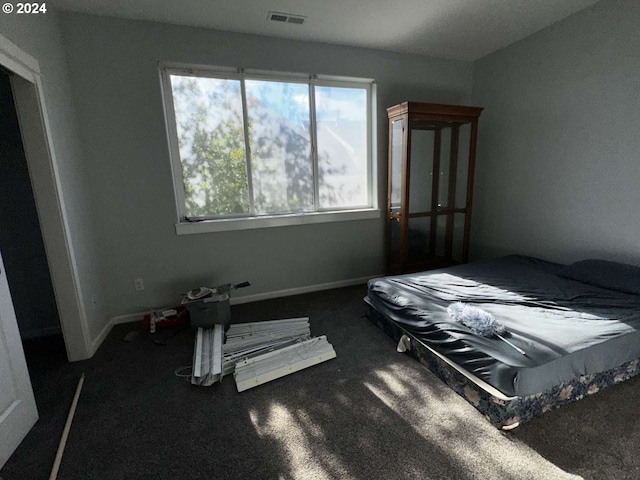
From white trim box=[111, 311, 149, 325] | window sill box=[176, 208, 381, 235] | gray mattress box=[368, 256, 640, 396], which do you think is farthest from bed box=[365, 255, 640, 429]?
white trim box=[111, 311, 149, 325]

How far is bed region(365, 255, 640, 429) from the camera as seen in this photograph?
1447 millimetres

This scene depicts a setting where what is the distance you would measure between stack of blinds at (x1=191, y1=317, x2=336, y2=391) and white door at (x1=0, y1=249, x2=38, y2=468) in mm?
783

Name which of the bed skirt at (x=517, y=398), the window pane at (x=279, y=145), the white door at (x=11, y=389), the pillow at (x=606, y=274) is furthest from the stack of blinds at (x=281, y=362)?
the pillow at (x=606, y=274)

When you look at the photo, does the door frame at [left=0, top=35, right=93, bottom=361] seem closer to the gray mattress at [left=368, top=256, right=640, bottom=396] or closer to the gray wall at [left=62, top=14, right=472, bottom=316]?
the gray wall at [left=62, top=14, right=472, bottom=316]

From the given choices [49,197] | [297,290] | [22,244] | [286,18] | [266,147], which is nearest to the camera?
[49,197]

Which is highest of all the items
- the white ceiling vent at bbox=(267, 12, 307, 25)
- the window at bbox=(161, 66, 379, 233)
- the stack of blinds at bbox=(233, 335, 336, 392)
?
the white ceiling vent at bbox=(267, 12, 307, 25)

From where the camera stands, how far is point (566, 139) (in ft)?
8.93

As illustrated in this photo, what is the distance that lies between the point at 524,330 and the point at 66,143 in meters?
3.28

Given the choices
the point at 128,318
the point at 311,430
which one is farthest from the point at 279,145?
the point at 311,430

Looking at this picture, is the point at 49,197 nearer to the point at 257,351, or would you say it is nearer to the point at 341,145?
the point at 257,351

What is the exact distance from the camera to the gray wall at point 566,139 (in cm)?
234

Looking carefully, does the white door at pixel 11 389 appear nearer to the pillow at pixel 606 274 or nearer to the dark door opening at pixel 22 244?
the dark door opening at pixel 22 244

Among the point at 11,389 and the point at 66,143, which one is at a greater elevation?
the point at 66,143

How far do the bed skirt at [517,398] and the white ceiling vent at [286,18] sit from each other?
108 inches
